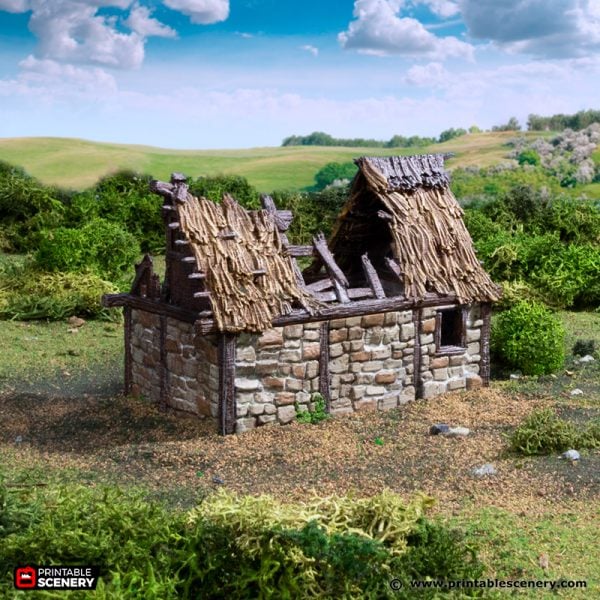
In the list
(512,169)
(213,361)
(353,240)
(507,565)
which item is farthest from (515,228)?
(507,565)

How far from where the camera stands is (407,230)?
53.3 ft

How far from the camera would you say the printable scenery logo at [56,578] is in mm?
7562

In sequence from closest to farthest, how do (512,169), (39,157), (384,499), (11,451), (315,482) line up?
(384,499), (315,482), (11,451), (39,157), (512,169)

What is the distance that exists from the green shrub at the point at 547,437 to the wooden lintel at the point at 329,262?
11.7 feet

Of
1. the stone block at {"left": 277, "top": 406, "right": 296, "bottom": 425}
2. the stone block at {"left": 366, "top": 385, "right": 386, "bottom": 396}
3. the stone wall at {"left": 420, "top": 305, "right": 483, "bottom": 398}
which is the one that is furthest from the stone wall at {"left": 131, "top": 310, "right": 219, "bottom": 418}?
the stone wall at {"left": 420, "top": 305, "right": 483, "bottom": 398}

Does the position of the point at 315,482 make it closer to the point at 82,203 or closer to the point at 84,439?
the point at 84,439

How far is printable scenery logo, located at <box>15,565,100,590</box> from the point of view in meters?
7.56

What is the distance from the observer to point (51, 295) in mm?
23688

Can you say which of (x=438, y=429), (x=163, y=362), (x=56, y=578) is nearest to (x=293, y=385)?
(x=163, y=362)

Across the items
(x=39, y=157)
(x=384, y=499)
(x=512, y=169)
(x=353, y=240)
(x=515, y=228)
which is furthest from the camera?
(x=512, y=169)

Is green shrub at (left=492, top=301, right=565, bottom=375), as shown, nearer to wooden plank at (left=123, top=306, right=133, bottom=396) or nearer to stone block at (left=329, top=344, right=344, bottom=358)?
stone block at (left=329, top=344, right=344, bottom=358)

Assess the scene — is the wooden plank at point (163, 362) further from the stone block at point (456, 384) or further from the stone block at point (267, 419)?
the stone block at point (456, 384)

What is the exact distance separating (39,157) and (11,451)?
91.0 feet

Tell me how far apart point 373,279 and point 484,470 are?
403 cm
